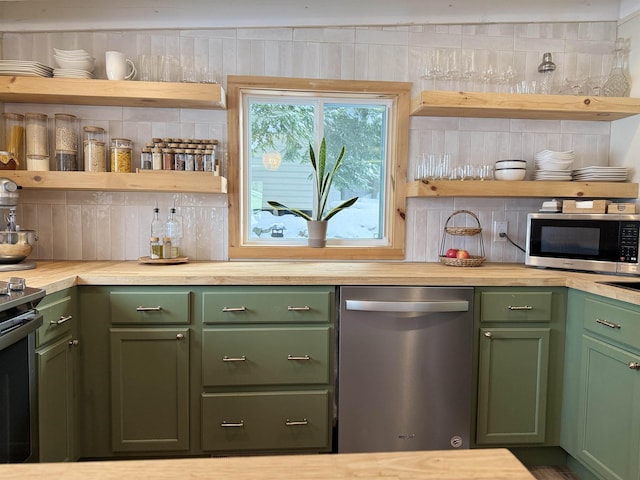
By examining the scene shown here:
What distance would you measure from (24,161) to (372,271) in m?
2.00

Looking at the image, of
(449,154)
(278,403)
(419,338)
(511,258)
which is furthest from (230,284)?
(511,258)

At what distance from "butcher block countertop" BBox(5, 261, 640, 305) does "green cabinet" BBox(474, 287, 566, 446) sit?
0.07 m

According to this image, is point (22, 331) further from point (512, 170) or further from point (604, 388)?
point (512, 170)

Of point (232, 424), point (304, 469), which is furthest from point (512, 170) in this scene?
point (304, 469)

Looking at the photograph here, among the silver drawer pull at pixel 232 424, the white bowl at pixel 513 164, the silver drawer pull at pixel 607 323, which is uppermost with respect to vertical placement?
the white bowl at pixel 513 164

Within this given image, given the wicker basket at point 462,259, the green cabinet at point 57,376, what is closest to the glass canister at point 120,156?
the green cabinet at point 57,376

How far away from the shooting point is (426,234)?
2723 millimetres

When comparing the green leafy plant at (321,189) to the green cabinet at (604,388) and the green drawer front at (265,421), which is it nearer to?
the green drawer front at (265,421)

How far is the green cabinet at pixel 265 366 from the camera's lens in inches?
80.7

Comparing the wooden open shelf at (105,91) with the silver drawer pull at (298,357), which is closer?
the silver drawer pull at (298,357)

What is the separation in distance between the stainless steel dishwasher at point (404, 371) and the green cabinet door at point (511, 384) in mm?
86

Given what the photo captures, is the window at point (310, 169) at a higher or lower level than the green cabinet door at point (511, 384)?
higher

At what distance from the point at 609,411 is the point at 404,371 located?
2.84ft

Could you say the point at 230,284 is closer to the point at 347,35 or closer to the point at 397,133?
the point at 397,133
